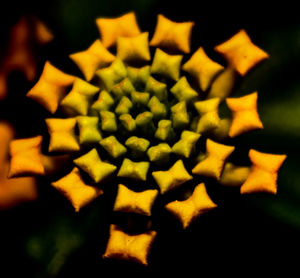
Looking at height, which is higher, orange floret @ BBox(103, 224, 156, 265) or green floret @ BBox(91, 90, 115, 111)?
green floret @ BBox(91, 90, 115, 111)

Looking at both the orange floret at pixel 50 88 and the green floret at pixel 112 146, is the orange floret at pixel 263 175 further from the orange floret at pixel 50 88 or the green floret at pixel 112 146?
the orange floret at pixel 50 88

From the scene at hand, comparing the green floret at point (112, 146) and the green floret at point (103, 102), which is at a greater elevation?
the green floret at point (103, 102)

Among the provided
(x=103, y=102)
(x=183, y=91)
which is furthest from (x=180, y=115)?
(x=103, y=102)

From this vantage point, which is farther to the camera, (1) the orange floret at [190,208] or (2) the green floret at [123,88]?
(2) the green floret at [123,88]

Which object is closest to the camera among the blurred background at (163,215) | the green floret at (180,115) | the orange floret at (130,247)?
the orange floret at (130,247)

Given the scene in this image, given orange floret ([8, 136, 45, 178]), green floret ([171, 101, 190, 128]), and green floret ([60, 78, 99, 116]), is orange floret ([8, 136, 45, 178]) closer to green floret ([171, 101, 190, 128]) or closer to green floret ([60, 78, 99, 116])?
green floret ([60, 78, 99, 116])

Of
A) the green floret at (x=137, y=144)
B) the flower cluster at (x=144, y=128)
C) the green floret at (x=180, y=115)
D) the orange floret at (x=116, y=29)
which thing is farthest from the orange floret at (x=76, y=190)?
the orange floret at (x=116, y=29)

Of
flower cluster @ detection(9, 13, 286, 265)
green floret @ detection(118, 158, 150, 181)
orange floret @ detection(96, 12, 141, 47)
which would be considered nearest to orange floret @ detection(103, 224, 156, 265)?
flower cluster @ detection(9, 13, 286, 265)

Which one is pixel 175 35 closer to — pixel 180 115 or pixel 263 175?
pixel 180 115

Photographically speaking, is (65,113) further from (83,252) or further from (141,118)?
(83,252)

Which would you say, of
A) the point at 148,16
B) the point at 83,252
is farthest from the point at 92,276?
the point at 148,16
